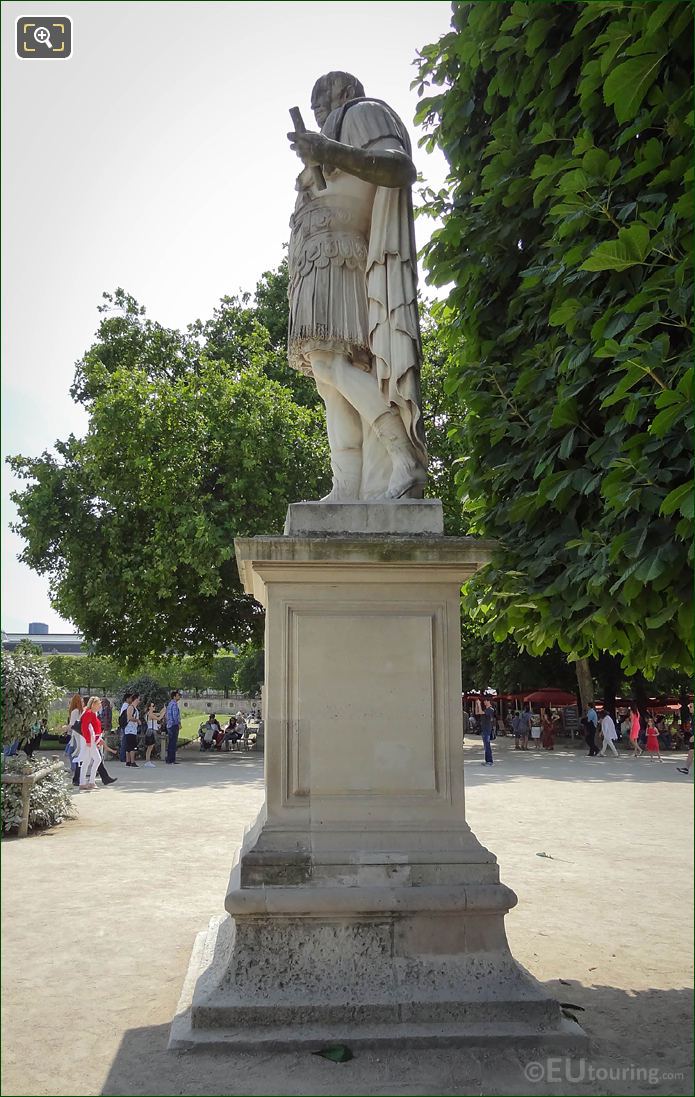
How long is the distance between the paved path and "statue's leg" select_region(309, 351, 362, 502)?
2842 mm

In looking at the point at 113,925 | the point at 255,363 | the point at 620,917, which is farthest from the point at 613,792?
the point at 255,363

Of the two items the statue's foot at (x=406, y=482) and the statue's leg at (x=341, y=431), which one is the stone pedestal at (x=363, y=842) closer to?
the statue's foot at (x=406, y=482)

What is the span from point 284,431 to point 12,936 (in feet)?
56.3

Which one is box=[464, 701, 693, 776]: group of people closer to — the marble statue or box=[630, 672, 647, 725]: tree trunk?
box=[630, 672, 647, 725]: tree trunk

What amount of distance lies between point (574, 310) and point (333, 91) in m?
2.39

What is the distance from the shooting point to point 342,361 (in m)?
5.07

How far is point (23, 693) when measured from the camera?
1034 cm

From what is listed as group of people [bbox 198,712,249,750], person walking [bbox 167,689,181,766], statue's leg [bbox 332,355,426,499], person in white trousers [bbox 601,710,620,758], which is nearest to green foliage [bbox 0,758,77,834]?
statue's leg [bbox 332,355,426,499]

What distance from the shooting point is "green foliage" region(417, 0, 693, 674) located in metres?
3.70

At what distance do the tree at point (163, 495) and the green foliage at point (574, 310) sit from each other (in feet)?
47.9

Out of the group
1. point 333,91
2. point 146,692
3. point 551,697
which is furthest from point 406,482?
point 551,697

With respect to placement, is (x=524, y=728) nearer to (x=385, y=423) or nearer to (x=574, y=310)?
(x=385, y=423)

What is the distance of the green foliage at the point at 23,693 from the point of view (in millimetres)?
10023

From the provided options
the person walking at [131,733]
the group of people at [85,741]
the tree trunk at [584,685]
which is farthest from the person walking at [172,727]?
the tree trunk at [584,685]
